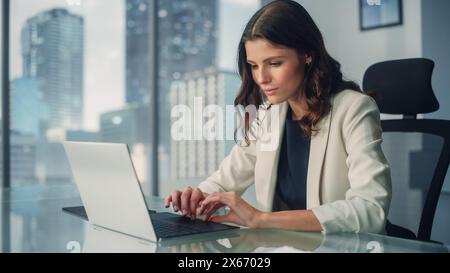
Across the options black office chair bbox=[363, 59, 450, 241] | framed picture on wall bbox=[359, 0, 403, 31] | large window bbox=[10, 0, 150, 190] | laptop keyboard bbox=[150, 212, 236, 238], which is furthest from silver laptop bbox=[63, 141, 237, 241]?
large window bbox=[10, 0, 150, 190]

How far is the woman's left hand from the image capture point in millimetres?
1079

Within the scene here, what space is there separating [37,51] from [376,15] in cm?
300

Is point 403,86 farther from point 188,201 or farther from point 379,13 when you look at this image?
point 379,13

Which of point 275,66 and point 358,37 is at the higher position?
point 358,37

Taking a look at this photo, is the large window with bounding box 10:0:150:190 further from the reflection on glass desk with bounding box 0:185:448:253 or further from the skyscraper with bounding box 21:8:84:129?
the reflection on glass desk with bounding box 0:185:448:253

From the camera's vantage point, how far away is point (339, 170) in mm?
1363

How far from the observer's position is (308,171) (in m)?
1.39

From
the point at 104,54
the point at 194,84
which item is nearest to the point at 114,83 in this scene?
the point at 104,54

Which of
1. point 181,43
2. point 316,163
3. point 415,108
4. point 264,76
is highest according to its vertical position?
point 181,43

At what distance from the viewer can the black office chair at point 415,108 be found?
1.46m

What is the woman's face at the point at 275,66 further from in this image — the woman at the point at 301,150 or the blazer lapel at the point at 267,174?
the blazer lapel at the point at 267,174

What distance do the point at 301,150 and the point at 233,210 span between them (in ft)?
1.65
